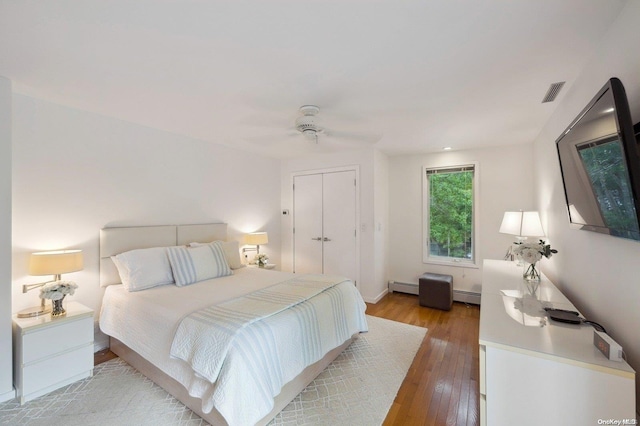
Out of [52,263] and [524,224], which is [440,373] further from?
[52,263]

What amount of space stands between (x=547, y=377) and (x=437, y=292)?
9.33 feet

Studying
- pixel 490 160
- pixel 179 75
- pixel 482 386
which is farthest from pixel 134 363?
pixel 490 160

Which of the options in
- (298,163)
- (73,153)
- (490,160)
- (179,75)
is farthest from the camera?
(298,163)

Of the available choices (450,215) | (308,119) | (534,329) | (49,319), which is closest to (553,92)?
(534,329)

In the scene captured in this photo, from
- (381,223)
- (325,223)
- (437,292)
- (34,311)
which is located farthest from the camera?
(325,223)

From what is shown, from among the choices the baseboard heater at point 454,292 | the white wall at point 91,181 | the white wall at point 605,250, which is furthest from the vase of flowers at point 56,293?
the baseboard heater at point 454,292

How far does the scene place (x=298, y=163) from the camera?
488cm

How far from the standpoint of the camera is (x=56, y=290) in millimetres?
2201

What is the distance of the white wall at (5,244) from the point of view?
2014 millimetres

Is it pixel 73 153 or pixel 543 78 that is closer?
pixel 543 78

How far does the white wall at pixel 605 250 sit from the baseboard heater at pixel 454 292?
166 cm

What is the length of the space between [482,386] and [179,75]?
8.98ft

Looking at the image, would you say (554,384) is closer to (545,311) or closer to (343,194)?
(545,311)

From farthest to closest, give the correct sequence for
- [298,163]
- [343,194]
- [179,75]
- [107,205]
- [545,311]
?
[298,163]
[343,194]
[107,205]
[179,75]
[545,311]
